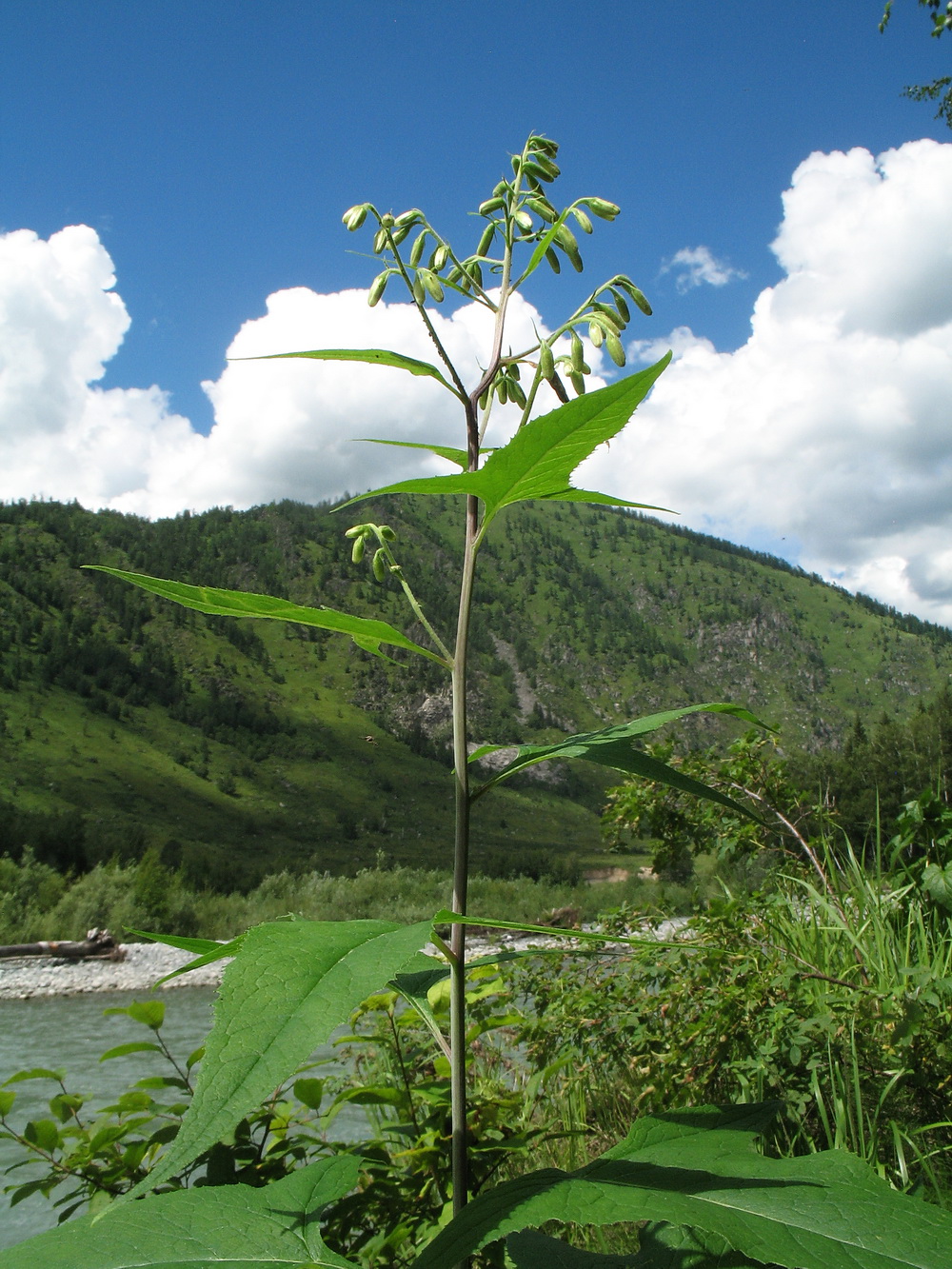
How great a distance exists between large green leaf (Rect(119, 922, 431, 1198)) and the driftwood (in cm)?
1582

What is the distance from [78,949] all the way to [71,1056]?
1004 centimetres

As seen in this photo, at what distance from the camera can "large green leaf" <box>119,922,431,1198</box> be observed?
466 millimetres

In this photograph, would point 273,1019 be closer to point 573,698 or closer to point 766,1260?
point 766,1260

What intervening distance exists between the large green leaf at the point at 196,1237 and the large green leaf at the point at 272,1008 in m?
0.32

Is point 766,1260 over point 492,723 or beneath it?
beneath

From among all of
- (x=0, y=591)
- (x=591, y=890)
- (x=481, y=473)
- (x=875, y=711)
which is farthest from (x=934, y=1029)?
(x=875, y=711)

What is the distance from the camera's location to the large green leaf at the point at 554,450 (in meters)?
0.71

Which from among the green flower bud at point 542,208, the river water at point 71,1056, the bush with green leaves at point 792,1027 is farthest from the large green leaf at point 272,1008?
the bush with green leaves at point 792,1027

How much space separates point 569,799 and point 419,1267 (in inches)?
3718

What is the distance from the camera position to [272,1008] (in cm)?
53

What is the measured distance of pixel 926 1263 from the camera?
0.61 metres

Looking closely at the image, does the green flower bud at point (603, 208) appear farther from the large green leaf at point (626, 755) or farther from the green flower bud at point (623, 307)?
the large green leaf at point (626, 755)

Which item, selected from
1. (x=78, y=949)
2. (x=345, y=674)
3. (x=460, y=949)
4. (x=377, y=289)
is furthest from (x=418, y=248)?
(x=345, y=674)

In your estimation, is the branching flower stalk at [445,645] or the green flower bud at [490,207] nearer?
the branching flower stalk at [445,645]
